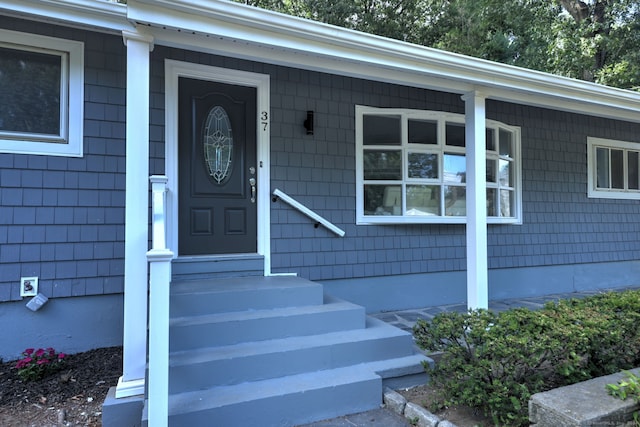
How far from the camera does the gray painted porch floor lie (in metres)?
2.50

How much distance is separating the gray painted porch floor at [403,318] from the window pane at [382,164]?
64.0 inches

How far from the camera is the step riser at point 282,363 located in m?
2.44

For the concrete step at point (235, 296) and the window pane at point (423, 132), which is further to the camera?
the window pane at point (423, 132)

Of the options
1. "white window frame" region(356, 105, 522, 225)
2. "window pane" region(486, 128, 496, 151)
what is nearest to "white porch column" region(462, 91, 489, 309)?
"white window frame" region(356, 105, 522, 225)

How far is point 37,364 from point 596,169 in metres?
7.72

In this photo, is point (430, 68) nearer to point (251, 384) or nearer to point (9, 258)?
point (251, 384)

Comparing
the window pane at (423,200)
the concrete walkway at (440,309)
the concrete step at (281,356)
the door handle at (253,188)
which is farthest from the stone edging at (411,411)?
the window pane at (423,200)

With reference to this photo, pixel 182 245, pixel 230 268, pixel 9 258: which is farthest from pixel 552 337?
pixel 9 258

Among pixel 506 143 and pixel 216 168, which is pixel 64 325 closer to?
pixel 216 168

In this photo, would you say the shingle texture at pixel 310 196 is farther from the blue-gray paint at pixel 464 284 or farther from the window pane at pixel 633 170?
the window pane at pixel 633 170

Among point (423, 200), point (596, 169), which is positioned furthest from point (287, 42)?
point (596, 169)

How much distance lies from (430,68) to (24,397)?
3.90 metres

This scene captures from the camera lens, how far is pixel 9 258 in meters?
3.20

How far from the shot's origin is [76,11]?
9.20ft
